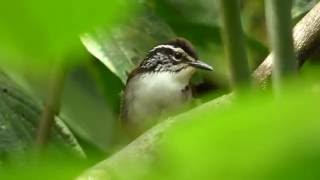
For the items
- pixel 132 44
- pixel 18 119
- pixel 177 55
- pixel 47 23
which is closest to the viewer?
pixel 47 23

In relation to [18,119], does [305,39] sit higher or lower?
lower

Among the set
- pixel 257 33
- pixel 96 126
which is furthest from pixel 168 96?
pixel 96 126

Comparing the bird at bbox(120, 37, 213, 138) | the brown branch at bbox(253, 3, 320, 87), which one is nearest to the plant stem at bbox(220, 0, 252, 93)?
the brown branch at bbox(253, 3, 320, 87)

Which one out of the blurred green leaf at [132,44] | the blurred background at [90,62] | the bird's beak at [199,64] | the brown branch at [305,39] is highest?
the blurred green leaf at [132,44]

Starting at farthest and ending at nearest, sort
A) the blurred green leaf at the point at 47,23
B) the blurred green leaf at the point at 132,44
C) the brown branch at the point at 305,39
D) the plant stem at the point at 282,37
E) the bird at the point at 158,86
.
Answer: the bird at the point at 158,86, the blurred green leaf at the point at 132,44, the brown branch at the point at 305,39, the plant stem at the point at 282,37, the blurred green leaf at the point at 47,23

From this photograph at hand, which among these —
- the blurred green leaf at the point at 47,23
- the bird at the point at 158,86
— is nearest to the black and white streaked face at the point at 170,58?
the bird at the point at 158,86

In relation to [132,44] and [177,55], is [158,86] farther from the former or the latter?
[132,44]

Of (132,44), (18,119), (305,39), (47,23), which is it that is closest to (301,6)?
(132,44)

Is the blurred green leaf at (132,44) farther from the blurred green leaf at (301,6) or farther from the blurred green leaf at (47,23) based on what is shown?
the blurred green leaf at (47,23)
